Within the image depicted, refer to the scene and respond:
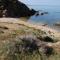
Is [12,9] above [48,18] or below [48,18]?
above

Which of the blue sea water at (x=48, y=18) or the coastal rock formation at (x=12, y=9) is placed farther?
the coastal rock formation at (x=12, y=9)

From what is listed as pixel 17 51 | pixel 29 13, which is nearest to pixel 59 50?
pixel 17 51

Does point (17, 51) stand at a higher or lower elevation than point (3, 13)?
higher

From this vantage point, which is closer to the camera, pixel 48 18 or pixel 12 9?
pixel 48 18

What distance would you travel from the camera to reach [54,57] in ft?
30.0

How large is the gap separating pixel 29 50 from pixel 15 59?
958 millimetres

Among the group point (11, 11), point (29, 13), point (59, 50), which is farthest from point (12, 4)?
point (59, 50)

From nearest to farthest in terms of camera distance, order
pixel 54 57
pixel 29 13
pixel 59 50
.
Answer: pixel 54 57, pixel 59 50, pixel 29 13

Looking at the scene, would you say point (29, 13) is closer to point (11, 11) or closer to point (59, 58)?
point (11, 11)

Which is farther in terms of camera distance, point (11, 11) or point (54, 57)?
point (11, 11)

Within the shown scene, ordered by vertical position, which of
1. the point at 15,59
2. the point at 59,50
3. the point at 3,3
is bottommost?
the point at 3,3


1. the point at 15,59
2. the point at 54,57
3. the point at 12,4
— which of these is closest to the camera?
the point at 15,59

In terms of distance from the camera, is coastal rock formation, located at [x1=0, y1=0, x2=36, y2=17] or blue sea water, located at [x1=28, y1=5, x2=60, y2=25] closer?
blue sea water, located at [x1=28, y1=5, x2=60, y2=25]

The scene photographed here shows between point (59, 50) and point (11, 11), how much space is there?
26.7 meters
